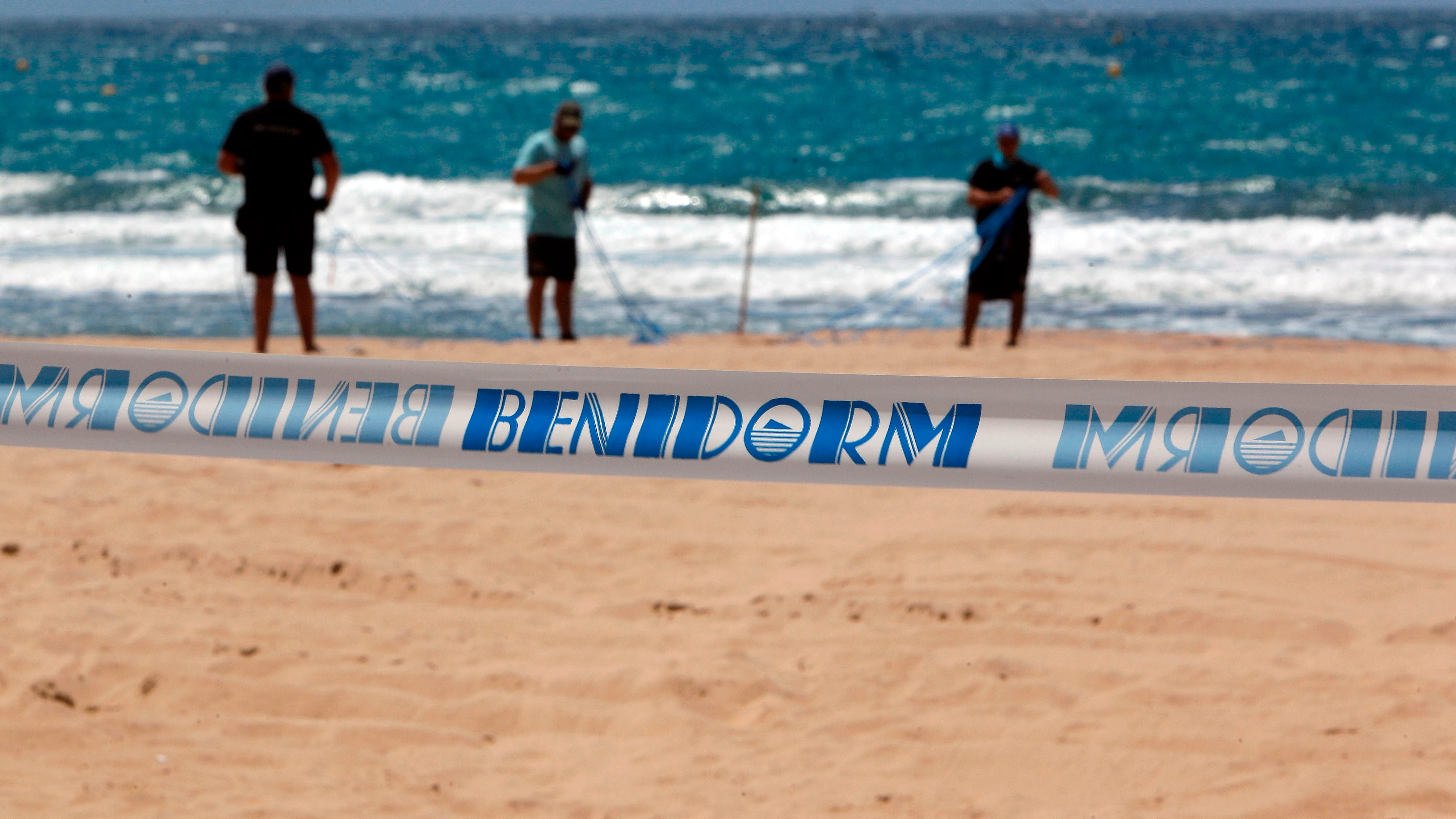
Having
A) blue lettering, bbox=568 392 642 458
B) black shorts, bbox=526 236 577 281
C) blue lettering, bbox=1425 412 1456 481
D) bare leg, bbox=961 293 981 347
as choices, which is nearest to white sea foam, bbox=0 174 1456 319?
black shorts, bbox=526 236 577 281

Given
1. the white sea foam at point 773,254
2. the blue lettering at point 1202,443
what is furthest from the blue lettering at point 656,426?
the white sea foam at point 773,254

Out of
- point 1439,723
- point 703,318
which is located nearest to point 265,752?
point 1439,723

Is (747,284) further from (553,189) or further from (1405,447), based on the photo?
(1405,447)

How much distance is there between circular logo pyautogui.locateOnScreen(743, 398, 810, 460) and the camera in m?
3.24

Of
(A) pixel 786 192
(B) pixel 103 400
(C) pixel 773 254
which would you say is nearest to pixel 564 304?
(B) pixel 103 400

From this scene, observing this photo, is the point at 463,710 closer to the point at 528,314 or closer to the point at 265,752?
the point at 265,752

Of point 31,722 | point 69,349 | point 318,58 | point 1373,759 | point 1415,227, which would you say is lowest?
point 31,722

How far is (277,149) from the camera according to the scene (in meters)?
7.31

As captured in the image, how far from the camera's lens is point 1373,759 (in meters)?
3.25

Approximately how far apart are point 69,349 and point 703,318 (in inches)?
306

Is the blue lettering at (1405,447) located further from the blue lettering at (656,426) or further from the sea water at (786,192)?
the sea water at (786,192)

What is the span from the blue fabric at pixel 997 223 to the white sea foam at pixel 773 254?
381cm

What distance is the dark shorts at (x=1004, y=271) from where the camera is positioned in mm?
8508

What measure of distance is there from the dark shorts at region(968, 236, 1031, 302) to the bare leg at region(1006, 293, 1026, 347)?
0.17ft
